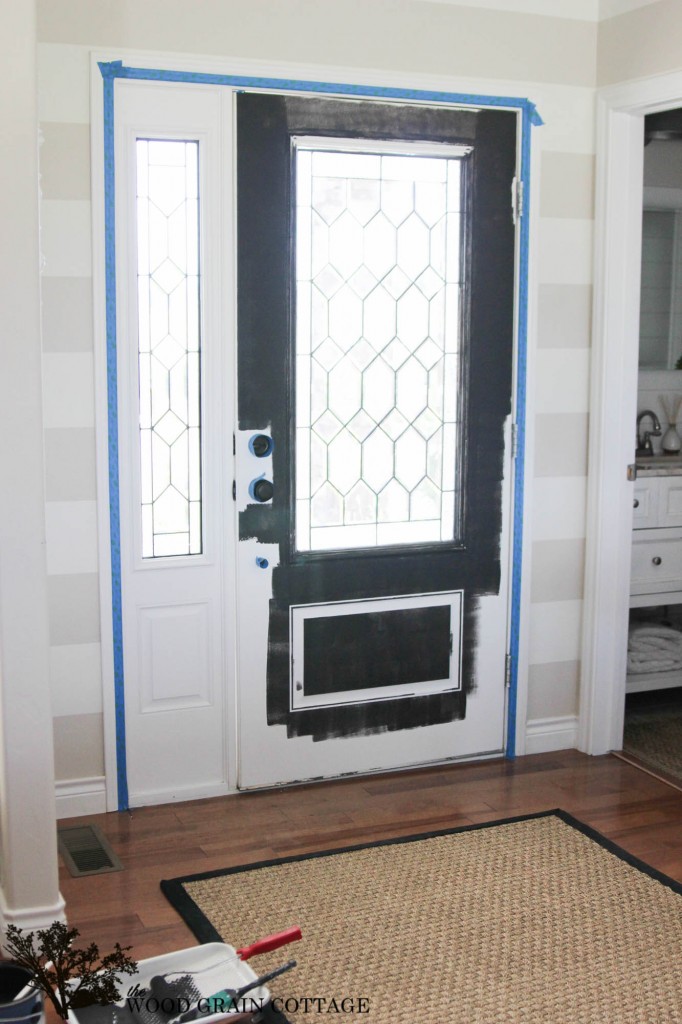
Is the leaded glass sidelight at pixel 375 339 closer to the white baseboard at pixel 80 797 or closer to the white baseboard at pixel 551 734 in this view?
the white baseboard at pixel 551 734

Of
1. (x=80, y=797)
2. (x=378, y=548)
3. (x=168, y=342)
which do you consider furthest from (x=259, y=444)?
(x=80, y=797)

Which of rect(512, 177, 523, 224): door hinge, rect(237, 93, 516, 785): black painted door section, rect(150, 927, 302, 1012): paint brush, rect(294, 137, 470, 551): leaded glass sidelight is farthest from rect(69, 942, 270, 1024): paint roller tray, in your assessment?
rect(512, 177, 523, 224): door hinge

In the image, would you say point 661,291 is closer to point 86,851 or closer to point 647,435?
point 647,435

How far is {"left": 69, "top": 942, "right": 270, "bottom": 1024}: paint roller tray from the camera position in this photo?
2.19 m

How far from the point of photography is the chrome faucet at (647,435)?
5.06 m

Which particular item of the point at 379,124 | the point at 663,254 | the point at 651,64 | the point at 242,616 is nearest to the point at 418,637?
the point at 242,616

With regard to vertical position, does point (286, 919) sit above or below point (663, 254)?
below

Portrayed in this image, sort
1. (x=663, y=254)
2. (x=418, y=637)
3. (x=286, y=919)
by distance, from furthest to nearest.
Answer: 1. (x=663, y=254)
2. (x=418, y=637)
3. (x=286, y=919)

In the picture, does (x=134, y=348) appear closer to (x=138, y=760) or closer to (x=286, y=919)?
→ (x=138, y=760)

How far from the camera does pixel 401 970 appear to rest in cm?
266

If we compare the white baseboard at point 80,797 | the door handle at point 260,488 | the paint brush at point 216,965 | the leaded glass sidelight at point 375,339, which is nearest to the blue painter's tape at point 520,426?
the leaded glass sidelight at point 375,339

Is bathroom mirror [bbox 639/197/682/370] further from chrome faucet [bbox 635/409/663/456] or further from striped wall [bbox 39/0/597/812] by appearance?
striped wall [bbox 39/0/597/812]

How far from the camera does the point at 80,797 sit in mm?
3535

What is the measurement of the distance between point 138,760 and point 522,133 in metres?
2.42
